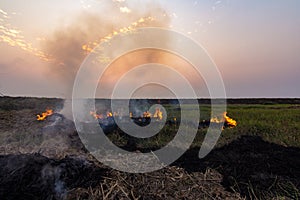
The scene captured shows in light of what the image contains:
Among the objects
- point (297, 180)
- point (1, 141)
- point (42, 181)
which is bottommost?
point (297, 180)

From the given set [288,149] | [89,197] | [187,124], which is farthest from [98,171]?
[187,124]

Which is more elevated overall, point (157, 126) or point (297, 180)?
point (157, 126)

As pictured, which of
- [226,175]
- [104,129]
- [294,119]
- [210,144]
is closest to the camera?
[226,175]

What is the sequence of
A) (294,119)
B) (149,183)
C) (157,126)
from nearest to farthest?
(149,183), (157,126), (294,119)

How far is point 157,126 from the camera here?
529 inches

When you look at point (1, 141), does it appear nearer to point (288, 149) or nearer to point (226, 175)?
point (226, 175)

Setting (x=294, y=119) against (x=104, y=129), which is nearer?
(x=104, y=129)

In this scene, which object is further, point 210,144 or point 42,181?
point 210,144

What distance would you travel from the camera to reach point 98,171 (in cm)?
571

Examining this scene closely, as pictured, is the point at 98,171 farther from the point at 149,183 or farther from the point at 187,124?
the point at 187,124

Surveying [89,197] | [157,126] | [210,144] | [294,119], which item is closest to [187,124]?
[157,126]

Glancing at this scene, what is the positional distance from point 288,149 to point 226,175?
4.86 meters

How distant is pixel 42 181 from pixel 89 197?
108 cm

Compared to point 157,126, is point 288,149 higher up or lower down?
lower down
